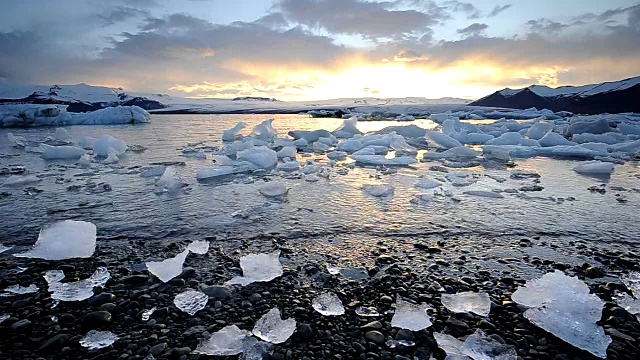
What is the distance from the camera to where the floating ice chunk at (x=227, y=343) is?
1.21 meters

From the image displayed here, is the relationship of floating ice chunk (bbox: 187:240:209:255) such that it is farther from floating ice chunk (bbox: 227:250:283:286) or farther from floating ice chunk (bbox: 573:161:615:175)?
floating ice chunk (bbox: 573:161:615:175)

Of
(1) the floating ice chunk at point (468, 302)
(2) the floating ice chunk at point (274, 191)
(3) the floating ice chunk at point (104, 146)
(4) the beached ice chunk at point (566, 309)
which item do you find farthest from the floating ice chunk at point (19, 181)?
(4) the beached ice chunk at point (566, 309)

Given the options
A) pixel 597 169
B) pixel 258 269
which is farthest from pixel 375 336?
pixel 597 169

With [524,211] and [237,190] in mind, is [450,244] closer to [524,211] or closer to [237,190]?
[524,211]

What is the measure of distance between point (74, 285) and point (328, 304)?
49.5 inches

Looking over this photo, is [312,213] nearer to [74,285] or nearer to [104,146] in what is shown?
[74,285]

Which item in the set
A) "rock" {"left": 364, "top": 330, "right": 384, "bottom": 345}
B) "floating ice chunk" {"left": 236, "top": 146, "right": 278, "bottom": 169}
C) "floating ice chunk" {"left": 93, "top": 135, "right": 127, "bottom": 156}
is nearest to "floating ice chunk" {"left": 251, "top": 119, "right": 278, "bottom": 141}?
"floating ice chunk" {"left": 93, "top": 135, "right": 127, "bottom": 156}

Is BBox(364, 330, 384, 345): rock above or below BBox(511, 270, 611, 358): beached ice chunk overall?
below

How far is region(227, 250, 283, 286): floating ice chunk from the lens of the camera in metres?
1.74

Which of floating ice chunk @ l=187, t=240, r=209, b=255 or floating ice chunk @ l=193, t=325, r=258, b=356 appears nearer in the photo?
floating ice chunk @ l=193, t=325, r=258, b=356

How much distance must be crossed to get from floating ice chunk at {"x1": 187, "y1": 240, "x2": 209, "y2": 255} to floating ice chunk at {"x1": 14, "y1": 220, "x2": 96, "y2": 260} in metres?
0.57

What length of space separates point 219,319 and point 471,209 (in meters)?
2.50

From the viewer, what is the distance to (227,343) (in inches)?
49.5

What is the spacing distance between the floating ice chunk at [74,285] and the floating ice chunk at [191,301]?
1.38ft
